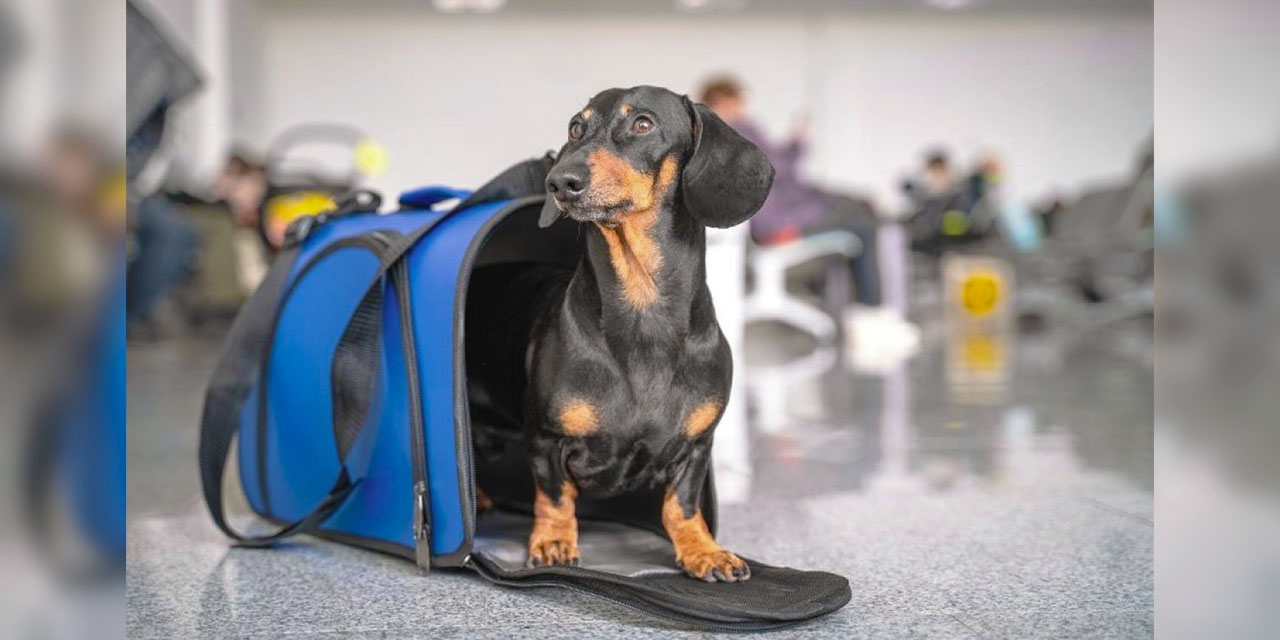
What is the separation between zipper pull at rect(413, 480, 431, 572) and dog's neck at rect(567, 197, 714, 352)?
349 mm

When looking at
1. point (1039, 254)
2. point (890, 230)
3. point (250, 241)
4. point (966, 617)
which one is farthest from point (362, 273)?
point (1039, 254)

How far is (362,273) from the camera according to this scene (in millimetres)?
1887

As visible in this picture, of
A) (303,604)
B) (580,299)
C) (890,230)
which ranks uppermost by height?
(890,230)

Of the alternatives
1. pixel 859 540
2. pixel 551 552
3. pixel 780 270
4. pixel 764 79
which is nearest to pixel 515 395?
pixel 551 552

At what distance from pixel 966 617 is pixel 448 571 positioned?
71cm

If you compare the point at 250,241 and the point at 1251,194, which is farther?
the point at 250,241

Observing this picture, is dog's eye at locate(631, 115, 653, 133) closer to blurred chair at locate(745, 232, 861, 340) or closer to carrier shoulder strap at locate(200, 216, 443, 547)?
carrier shoulder strap at locate(200, 216, 443, 547)

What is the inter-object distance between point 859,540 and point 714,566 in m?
0.46

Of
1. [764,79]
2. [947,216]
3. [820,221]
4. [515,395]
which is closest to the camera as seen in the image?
[515,395]

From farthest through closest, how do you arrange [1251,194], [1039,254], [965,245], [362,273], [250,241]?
[965,245] < [1039,254] < [250,241] < [362,273] < [1251,194]

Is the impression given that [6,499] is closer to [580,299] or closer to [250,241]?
[580,299]

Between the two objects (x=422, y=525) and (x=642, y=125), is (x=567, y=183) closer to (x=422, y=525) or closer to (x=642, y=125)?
(x=642, y=125)

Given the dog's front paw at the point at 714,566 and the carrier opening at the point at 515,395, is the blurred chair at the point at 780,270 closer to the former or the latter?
the carrier opening at the point at 515,395

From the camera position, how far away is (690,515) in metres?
1.63
